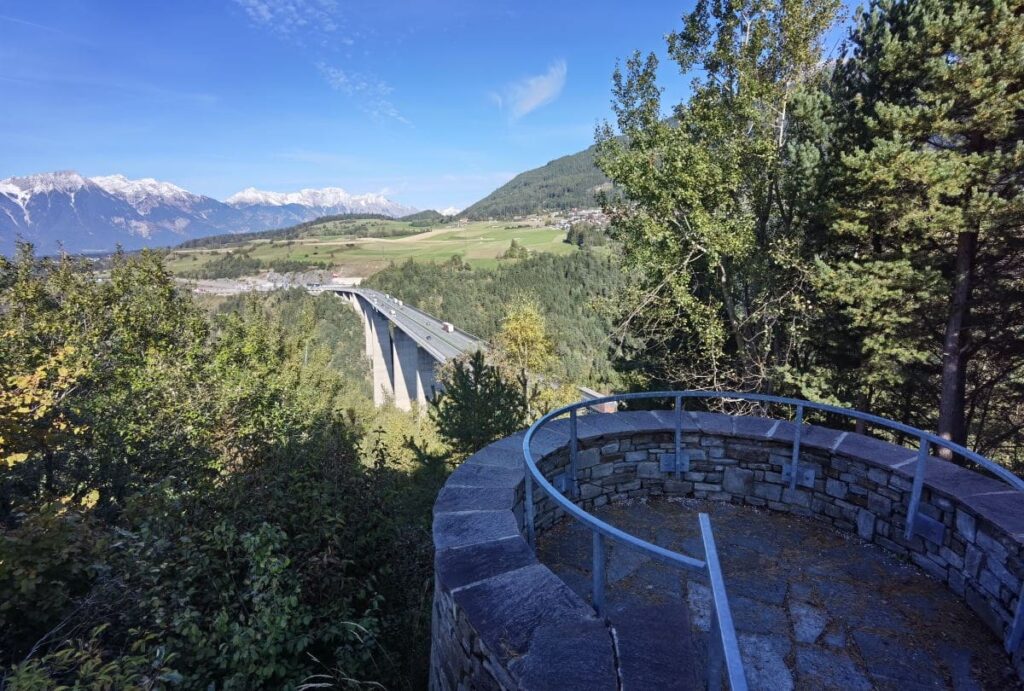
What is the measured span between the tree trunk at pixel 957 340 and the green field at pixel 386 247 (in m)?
70.2

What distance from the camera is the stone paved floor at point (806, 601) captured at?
2336mm

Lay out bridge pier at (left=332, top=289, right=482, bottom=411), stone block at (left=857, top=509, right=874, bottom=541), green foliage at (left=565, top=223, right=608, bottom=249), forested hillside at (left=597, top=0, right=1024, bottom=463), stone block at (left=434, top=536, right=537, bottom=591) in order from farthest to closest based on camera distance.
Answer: green foliage at (left=565, top=223, right=608, bottom=249), bridge pier at (left=332, top=289, right=482, bottom=411), forested hillside at (left=597, top=0, right=1024, bottom=463), stone block at (left=857, top=509, right=874, bottom=541), stone block at (left=434, top=536, right=537, bottom=591)

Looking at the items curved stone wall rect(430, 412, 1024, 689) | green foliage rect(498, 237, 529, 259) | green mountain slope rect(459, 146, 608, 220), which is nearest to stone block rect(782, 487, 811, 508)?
curved stone wall rect(430, 412, 1024, 689)

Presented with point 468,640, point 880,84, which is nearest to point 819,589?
point 468,640

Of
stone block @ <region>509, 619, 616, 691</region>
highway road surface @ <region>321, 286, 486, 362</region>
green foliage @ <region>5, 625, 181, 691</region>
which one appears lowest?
highway road surface @ <region>321, 286, 486, 362</region>

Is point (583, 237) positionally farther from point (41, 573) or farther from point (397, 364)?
point (41, 573)

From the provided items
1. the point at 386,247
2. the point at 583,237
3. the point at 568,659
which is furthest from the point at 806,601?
the point at 386,247

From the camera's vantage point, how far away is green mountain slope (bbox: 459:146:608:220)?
15112cm

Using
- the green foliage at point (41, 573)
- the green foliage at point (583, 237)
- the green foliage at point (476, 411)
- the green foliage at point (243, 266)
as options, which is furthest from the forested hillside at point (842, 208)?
the green foliage at point (243, 266)

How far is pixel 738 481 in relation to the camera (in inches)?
159

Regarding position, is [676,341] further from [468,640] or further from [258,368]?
[258,368]

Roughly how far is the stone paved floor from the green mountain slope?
456 ft

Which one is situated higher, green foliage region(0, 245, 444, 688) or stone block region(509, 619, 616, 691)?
stone block region(509, 619, 616, 691)

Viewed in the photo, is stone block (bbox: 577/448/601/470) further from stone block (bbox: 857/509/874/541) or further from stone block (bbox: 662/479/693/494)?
stone block (bbox: 857/509/874/541)
